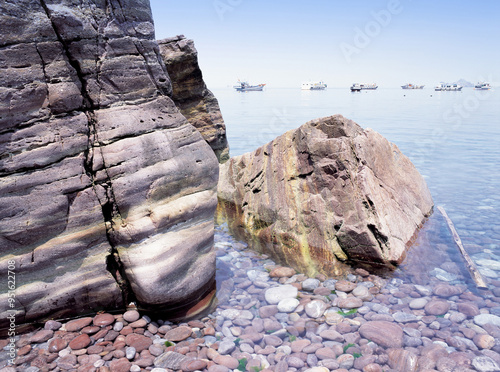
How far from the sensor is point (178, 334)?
16.9 ft

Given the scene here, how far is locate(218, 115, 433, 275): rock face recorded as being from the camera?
7.39 meters

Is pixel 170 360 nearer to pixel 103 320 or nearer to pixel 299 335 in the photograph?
pixel 103 320

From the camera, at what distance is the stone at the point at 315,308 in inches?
228

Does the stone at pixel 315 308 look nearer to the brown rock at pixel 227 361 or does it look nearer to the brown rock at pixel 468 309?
the brown rock at pixel 227 361

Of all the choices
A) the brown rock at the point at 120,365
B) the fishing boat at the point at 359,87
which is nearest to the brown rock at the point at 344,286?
the brown rock at the point at 120,365

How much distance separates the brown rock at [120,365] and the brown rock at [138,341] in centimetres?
27

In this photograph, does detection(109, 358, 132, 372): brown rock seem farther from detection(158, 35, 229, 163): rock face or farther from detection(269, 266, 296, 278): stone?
detection(158, 35, 229, 163): rock face

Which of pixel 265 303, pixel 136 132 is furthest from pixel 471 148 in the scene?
pixel 136 132

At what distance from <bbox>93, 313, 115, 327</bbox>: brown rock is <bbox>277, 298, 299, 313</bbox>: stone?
2514mm

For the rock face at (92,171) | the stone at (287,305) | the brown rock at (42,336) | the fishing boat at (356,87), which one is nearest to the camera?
the rock face at (92,171)

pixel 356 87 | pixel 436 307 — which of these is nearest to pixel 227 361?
pixel 436 307

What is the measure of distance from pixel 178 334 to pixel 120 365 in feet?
2.91

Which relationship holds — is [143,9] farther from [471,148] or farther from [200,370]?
[471,148]

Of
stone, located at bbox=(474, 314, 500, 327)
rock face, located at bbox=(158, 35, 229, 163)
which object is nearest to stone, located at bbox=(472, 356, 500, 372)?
stone, located at bbox=(474, 314, 500, 327)
